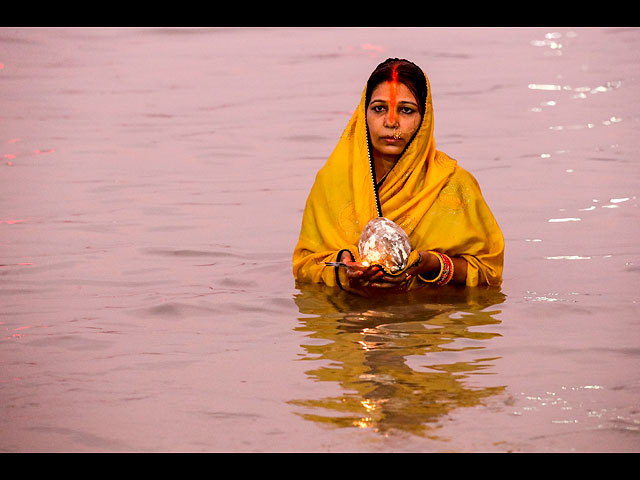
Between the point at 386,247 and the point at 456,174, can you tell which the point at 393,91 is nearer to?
the point at 456,174

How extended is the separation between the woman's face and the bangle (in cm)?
56

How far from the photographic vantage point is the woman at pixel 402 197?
6633mm

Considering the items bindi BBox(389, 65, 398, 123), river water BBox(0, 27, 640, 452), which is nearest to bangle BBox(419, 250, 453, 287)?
river water BBox(0, 27, 640, 452)

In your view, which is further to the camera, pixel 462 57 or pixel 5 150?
pixel 462 57

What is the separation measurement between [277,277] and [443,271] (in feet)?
4.32

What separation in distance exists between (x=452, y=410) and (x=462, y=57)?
1206 centimetres

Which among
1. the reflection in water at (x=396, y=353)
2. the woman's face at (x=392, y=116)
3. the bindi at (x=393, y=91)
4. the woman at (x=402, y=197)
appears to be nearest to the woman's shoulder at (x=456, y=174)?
the woman at (x=402, y=197)

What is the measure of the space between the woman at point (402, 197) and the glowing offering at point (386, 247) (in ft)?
0.71

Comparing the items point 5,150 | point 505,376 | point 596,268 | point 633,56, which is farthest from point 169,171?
point 633,56

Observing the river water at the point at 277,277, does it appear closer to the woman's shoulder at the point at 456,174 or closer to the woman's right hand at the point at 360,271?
the woman's right hand at the point at 360,271

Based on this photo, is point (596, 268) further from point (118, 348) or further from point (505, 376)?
point (118, 348)

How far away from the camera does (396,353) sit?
5926mm

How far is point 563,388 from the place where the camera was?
17.8 feet

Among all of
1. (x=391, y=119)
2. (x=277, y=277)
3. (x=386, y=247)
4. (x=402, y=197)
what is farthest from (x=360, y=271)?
(x=277, y=277)
